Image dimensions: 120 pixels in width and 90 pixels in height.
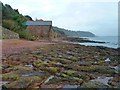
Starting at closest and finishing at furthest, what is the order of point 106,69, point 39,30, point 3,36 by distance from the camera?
1. point 106,69
2. point 3,36
3. point 39,30

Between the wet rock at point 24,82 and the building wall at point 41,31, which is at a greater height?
the building wall at point 41,31

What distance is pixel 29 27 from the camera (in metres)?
47.6

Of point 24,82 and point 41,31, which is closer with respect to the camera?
point 24,82

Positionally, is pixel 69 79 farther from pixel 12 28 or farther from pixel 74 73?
pixel 12 28

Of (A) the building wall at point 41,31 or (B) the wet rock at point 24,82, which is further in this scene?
(A) the building wall at point 41,31

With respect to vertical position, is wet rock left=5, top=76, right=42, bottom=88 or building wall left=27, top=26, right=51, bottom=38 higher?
building wall left=27, top=26, right=51, bottom=38

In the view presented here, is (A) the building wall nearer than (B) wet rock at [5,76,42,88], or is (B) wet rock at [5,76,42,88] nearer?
(B) wet rock at [5,76,42,88]

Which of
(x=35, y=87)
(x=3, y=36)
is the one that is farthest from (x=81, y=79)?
(x=3, y=36)

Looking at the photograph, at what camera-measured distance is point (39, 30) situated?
47.1 metres

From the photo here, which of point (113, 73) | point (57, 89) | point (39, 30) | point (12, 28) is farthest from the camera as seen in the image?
point (39, 30)

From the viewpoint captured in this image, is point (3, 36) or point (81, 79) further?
point (3, 36)

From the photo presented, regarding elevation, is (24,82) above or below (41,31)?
below

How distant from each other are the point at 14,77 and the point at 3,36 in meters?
22.4

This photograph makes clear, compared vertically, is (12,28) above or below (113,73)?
above
